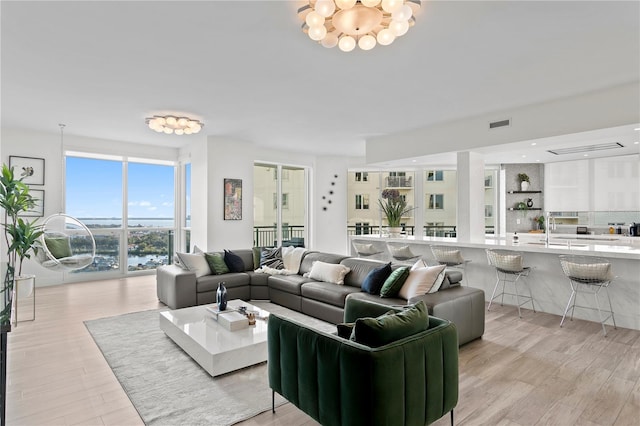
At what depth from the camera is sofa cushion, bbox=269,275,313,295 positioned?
15.9 ft

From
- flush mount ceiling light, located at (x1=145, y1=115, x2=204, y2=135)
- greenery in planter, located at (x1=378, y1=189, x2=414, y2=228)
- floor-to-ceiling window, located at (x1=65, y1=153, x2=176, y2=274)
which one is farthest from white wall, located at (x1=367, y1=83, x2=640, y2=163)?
floor-to-ceiling window, located at (x1=65, y1=153, x2=176, y2=274)

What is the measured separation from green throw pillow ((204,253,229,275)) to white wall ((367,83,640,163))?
12.0 feet

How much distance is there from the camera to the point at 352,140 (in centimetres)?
716

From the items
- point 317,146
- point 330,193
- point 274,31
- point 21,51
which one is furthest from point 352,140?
point 21,51

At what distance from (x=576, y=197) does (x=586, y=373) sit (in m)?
5.50

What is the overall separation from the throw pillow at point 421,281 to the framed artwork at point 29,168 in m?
6.64

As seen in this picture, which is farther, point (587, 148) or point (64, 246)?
point (587, 148)

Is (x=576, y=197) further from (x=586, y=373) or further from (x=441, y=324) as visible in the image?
(x=441, y=324)

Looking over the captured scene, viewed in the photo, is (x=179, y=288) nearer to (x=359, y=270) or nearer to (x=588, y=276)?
(x=359, y=270)

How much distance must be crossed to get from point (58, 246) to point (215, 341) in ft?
11.7

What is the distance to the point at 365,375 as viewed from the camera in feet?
5.81

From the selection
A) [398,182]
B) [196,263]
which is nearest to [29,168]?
[196,263]

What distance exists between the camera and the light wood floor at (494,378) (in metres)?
2.38

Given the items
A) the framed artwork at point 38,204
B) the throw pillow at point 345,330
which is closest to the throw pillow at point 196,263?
the framed artwork at point 38,204
